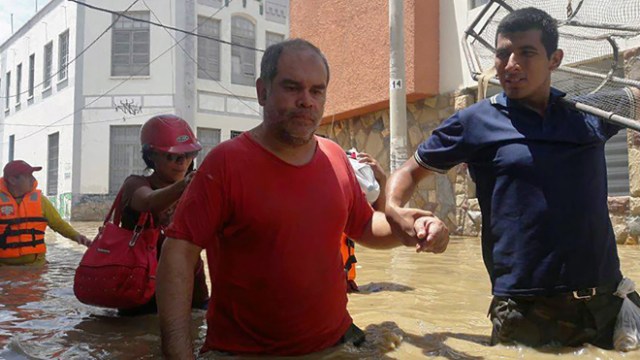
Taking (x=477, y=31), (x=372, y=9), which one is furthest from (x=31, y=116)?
(x=477, y=31)

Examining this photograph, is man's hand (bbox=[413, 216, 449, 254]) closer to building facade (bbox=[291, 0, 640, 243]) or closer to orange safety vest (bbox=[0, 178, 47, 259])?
orange safety vest (bbox=[0, 178, 47, 259])

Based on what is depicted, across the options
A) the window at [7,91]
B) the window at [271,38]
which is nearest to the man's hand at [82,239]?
the window at [271,38]

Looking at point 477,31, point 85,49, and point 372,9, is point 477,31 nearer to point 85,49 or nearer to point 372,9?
point 372,9

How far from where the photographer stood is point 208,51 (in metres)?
22.4

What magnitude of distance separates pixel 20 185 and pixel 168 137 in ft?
11.6

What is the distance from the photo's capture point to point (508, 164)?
2.51 metres

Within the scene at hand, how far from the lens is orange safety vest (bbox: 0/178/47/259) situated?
5.95m

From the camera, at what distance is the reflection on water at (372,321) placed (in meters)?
2.62

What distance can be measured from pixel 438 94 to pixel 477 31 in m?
4.74

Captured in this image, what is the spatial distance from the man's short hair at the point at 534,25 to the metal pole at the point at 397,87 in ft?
17.8

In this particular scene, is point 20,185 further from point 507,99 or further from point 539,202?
point 539,202

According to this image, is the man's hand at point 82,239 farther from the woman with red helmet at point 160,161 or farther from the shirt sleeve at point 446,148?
the shirt sleeve at point 446,148

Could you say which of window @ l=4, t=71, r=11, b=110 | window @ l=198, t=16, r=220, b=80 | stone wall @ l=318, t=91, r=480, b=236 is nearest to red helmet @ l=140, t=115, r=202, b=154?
stone wall @ l=318, t=91, r=480, b=236

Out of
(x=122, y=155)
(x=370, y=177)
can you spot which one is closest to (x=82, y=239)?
(x=370, y=177)
